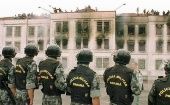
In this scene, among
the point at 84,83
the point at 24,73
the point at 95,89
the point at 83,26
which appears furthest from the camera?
the point at 83,26

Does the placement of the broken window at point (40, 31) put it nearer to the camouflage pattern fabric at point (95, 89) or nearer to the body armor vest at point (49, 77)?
the body armor vest at point (49, 77)

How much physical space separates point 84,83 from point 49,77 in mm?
1198

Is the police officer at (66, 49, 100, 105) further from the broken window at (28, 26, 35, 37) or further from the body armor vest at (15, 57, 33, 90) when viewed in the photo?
the broken window at (28, 26, 35, 37)

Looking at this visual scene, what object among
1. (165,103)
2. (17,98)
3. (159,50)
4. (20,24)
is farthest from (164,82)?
(20,24)

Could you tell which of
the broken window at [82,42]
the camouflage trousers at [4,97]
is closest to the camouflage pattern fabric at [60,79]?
the camouflage trousers at [4,97]

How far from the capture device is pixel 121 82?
856cm

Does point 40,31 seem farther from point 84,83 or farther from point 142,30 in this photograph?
point 84,83

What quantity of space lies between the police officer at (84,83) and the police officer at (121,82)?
0.33 metres

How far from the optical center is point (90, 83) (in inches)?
334

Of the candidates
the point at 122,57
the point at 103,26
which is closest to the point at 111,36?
the point at 103,26

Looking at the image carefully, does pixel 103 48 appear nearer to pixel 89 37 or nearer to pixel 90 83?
pixel 89 37

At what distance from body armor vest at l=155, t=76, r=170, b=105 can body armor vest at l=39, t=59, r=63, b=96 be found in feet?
8.31

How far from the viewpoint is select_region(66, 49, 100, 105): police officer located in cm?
843

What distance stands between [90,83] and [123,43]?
188 ft
